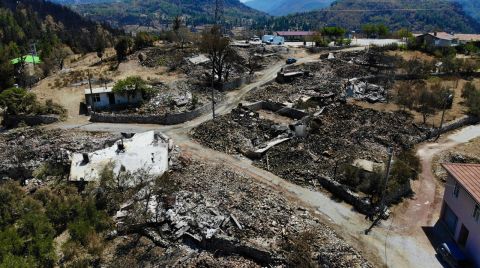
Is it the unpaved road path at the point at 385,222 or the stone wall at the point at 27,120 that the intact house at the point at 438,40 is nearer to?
the unpaved road path at the point at 385,222

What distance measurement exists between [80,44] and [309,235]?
107524mm

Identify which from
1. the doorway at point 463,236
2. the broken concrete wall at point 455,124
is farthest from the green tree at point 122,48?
the doorway at point 463,236

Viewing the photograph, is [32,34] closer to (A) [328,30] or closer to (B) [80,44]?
→ (B) [80,44]

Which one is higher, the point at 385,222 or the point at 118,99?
the point at 118,99

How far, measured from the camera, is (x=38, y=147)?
41.1m

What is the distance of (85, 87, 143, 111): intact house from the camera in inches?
1977

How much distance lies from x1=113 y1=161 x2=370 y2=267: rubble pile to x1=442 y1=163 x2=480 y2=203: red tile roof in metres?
8.31

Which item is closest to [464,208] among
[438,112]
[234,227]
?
[234,227]

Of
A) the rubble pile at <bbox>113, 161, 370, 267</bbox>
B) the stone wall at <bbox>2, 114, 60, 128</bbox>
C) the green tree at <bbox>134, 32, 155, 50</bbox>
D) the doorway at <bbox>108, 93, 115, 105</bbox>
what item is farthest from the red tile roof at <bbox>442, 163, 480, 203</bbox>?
the green tree at <bbox>134, 32, 155, 50</bbox>

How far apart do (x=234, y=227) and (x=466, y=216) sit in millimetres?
15621

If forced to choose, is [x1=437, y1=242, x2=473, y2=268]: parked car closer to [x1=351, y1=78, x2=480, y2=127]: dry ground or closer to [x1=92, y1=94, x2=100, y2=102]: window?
[x1=351, y1=78, x2=480, y2=127]: dry ground

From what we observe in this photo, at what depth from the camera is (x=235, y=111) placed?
48.4m

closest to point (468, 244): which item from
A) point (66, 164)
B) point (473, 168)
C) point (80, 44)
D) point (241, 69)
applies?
point (473, 168)

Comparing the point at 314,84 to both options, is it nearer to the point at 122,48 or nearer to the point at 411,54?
the point at 411,54
